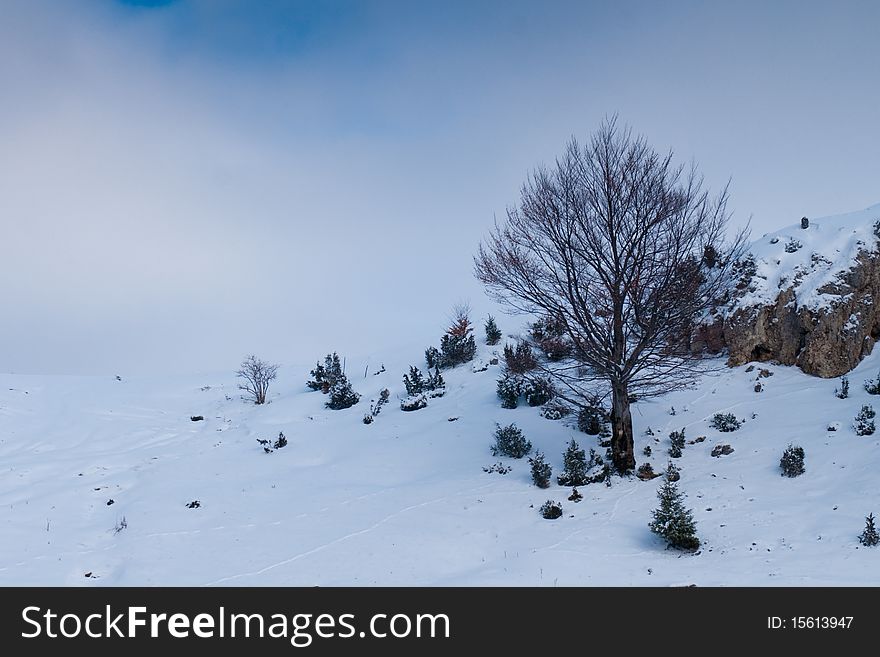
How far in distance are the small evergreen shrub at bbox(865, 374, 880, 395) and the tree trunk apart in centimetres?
621

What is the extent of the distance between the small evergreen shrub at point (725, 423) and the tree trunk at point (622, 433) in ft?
9.19

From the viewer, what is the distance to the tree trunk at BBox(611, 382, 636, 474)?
36.9 ft

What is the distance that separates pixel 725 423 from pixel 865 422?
2.68 metres

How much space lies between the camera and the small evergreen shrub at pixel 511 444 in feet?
41.9

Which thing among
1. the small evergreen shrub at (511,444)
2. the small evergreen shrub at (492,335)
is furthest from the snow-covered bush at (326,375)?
the small evergreen shrub at (511,444)

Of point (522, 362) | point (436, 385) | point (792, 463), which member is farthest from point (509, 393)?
point (792, 463)

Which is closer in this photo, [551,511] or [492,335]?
[551,511]

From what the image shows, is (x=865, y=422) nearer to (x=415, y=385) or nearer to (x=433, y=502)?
(x=433, y=502)

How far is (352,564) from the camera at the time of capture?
8.12 meters

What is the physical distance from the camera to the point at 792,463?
982 centimetres

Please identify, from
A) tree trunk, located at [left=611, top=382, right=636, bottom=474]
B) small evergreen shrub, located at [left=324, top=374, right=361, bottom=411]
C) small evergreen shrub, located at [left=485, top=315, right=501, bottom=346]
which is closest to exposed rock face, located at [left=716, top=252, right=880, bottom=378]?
tree trunk, located at [left=611, top=382, right=636, bottom=474]
